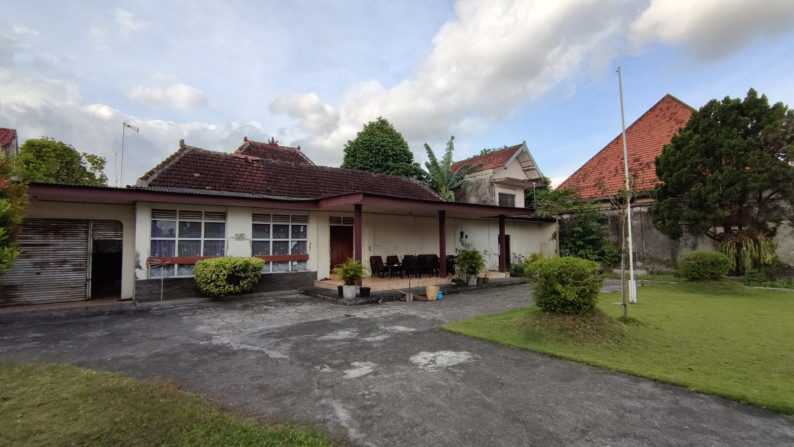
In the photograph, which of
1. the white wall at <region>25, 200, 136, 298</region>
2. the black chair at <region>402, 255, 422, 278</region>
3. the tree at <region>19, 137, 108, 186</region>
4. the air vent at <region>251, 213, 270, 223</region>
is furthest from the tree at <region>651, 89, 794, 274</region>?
the tree at <region>19, 137, 108, 186</region>

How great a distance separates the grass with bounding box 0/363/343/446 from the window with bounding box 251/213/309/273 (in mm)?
7341

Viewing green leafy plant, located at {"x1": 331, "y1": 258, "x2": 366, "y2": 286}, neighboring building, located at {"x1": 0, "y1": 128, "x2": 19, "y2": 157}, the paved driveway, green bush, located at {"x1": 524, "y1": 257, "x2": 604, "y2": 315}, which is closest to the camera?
the paved driveway

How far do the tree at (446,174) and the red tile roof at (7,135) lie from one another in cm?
2382

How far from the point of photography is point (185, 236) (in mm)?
10109

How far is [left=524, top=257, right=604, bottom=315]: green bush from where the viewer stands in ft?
19.5

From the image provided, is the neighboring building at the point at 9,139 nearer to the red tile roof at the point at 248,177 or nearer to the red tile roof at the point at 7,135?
the red tile roof at the point at 7,135

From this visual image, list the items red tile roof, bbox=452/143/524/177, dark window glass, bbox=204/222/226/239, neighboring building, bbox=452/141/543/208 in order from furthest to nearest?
red tile roof, bbox=452/143/524/177, neighboring building, bbox=452/141/543/208, dark window glass, bbox=204/222/226/239

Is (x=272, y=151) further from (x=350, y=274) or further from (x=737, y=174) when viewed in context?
(x=737, y=174)

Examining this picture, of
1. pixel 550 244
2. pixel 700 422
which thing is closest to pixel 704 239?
pixel 550 244

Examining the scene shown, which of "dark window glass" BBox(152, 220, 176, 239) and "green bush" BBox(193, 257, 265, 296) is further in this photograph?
"dark window glass" BBox(152, 220, 176, 239)

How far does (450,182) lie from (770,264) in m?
13.7

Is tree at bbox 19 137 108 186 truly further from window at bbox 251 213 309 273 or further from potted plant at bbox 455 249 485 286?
potted plant at bbox 455 249 485 286

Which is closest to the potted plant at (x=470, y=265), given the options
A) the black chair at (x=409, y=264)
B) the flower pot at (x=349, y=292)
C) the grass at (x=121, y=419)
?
the black chair at (x=409, y=264)

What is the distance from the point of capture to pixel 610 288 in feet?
40.5
